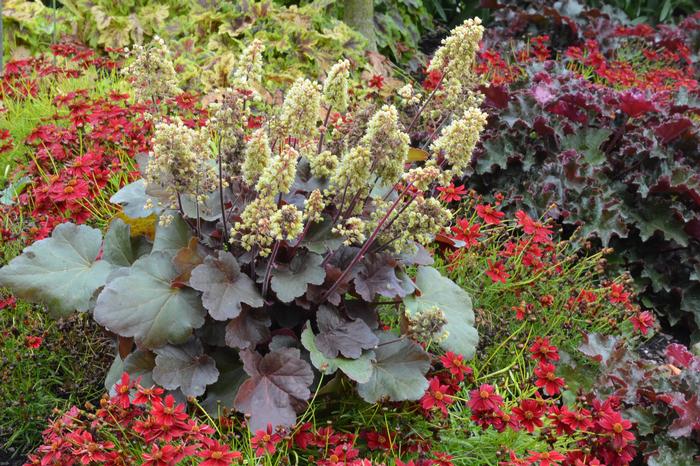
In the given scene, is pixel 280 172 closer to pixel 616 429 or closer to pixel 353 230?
pixel 353 230

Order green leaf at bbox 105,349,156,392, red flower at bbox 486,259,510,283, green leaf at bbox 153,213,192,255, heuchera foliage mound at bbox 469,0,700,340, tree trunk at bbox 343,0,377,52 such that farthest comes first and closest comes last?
tree trunk at bbox 343,0,377,52
heuchera foliage mound at bbox 469,0,700,340
red flower at bbox 486,259,510,283
green leaf at bbox 153,213,192,255
green leaf at bbox 105,349,156,392

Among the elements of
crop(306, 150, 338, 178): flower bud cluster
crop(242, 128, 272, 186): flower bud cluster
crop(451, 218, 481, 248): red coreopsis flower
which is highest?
crop(242, 128, 272, 186): flower bud cluster

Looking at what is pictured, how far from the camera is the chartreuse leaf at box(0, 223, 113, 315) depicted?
7.36ft

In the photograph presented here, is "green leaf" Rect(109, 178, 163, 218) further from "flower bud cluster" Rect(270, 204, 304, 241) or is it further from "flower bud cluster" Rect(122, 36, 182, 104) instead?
"flower bud cluster" Rect(270, 204, 304, 241)

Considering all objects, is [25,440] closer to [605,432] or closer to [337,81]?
[337,81]

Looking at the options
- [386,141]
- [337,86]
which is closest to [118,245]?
[337,86]

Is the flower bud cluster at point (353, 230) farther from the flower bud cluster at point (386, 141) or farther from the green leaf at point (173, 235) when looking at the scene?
the green leaf at point (173, 235)

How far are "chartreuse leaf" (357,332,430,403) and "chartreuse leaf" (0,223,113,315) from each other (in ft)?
3.01

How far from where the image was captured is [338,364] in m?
2.07

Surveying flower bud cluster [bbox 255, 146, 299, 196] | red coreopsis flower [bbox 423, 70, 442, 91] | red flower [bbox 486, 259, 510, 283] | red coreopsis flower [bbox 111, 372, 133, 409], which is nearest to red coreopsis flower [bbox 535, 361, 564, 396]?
red flower [bbox 486, 259, 510, 283]

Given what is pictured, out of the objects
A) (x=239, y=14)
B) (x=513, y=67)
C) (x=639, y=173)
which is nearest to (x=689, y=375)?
(x=639, y=173)

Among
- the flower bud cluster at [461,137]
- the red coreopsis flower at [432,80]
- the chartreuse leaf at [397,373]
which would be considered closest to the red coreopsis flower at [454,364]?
the chartreuse leaf at [397,373]

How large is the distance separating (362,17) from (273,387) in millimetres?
4563

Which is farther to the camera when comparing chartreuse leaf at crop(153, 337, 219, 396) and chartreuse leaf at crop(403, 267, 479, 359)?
chartreuse leaf at crop(403, 267, 479, 359)
